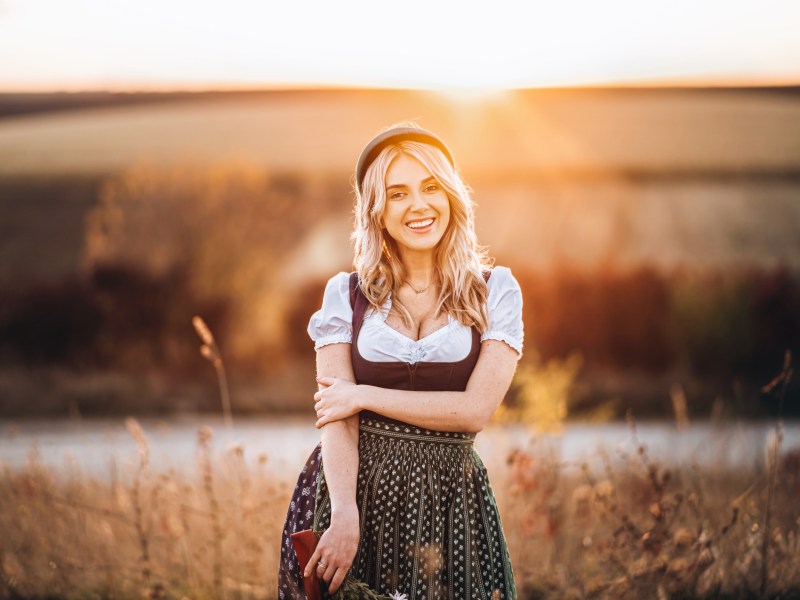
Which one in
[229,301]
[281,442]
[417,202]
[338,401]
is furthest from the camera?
[229,301]

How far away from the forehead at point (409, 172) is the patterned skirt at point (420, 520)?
0.74 meters

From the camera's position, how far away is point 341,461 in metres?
2.67

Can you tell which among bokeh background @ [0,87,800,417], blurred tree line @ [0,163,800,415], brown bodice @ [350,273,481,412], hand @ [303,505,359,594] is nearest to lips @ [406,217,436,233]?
brown bodice @ [350,273,481,412]

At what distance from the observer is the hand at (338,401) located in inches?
104

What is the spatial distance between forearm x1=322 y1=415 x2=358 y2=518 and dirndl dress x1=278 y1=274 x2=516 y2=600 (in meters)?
0.08

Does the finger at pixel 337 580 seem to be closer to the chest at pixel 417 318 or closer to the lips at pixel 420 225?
the chest at pixel 417 318

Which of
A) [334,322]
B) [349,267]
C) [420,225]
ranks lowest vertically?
[349,267]

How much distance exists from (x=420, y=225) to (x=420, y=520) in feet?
2.91

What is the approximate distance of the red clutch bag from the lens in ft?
8.38

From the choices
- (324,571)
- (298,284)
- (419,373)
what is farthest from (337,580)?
(298,284)

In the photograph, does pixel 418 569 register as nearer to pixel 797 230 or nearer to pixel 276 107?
pixel 797 230

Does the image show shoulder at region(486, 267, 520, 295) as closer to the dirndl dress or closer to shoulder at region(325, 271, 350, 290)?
the dirndl dress

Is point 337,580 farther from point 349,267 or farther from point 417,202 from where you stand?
point 349,267

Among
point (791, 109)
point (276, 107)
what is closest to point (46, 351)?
point (276, 107)
